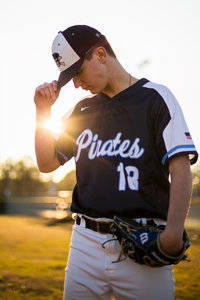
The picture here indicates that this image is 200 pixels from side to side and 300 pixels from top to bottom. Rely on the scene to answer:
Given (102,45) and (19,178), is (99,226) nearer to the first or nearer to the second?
(102,45)

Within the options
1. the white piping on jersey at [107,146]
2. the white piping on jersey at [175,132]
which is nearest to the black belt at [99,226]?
the white piping on jersey at [107,146]

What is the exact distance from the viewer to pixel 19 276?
580cm

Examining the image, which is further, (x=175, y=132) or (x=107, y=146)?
(x=107, y=146)

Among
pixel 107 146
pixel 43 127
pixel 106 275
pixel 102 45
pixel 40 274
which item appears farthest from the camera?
pixel 40 274

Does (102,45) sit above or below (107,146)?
above

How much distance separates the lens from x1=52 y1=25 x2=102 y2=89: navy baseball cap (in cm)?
209

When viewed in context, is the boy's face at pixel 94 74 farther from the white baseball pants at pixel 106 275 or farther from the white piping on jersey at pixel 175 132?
the white baseball pants at pixel 106 275

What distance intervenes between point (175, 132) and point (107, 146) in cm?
43

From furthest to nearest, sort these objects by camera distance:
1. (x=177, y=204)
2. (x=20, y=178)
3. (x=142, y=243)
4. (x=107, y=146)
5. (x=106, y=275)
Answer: (x=20, y=178) → (x=107, y=146) → (x=106, y=275) → (x=142, y=243) → (x=177, y=204)

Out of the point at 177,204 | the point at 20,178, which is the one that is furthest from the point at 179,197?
the point at 20,178

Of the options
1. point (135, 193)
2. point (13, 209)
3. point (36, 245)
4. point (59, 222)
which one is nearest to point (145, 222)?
point (135, 193)

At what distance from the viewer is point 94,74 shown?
2.08 meters

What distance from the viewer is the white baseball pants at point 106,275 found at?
72.1 inches

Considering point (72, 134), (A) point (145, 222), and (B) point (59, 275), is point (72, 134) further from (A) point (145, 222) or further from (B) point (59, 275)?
(B) point (59, 275)
